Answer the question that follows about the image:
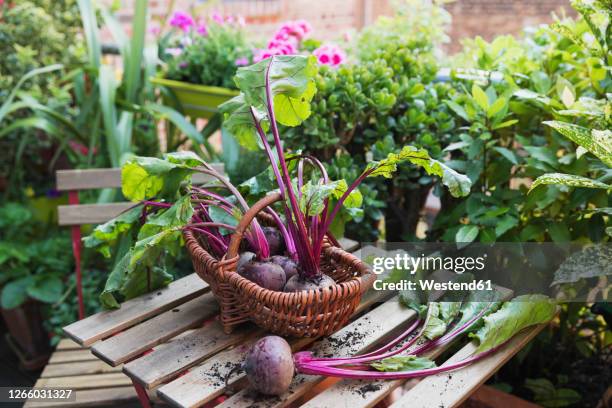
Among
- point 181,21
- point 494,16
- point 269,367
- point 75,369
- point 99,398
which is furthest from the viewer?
point 494,16

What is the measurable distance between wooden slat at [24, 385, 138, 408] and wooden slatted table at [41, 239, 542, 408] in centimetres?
42

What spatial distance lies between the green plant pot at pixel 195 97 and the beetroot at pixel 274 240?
1305mm

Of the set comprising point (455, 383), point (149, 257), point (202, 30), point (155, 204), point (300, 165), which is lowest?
point (455, 383)

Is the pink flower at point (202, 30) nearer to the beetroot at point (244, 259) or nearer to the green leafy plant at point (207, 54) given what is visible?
the green leafy plant at point (207, 54)

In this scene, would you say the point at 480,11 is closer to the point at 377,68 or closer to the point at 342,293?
the point at 377,68

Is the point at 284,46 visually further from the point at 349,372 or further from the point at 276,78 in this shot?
the point at 349,372

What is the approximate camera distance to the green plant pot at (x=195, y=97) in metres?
2.60

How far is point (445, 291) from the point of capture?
1.45 meters

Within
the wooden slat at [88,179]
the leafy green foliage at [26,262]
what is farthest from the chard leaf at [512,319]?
the leafy green foliage at [26,262]

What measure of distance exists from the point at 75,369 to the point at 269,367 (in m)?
1.00

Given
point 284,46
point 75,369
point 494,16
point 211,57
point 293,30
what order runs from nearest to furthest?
point 75,369, point 284,46, point 293,30, point 211,57, point 494,16

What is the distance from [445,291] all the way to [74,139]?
2.05 meters

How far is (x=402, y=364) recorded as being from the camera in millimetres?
1196

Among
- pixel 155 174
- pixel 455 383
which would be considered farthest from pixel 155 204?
pixel 455 383
